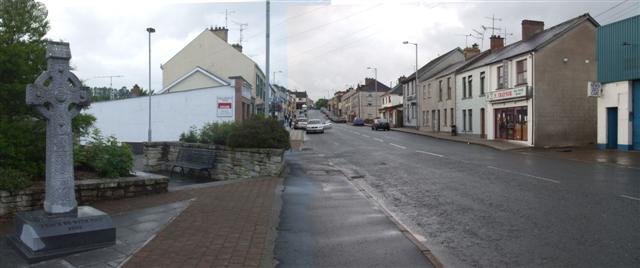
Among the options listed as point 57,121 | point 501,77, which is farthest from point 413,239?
point 501,77

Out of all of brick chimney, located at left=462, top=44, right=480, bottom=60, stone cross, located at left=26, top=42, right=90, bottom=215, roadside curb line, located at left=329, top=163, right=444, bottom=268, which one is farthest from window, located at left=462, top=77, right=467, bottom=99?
stone cross, located at left=26, top=42, right=90, bottom=215

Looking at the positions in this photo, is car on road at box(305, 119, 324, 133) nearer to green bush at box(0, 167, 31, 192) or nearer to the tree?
the tree

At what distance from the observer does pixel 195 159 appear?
16.6 meters

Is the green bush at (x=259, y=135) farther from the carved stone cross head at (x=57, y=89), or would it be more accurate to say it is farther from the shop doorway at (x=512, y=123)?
the shop doorway at (x=512, y=123)

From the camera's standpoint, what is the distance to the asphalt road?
19.9 feet

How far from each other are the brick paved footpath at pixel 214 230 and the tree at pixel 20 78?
1.57m

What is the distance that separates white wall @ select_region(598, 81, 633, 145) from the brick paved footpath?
19276 mm

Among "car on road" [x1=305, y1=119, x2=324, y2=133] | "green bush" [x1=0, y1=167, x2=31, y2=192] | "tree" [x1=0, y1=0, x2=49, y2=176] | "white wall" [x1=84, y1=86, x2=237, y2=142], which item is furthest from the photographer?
"car on road" [x1=305, y1=119, x2=324, y2=133]

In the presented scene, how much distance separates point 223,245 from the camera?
6.07 m

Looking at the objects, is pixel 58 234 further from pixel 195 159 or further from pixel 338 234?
pixel 195 159

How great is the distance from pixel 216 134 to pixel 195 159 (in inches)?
49.6


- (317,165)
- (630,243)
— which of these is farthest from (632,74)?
(630,243)

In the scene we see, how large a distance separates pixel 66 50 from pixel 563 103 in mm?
28424

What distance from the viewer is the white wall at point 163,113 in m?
29.4
